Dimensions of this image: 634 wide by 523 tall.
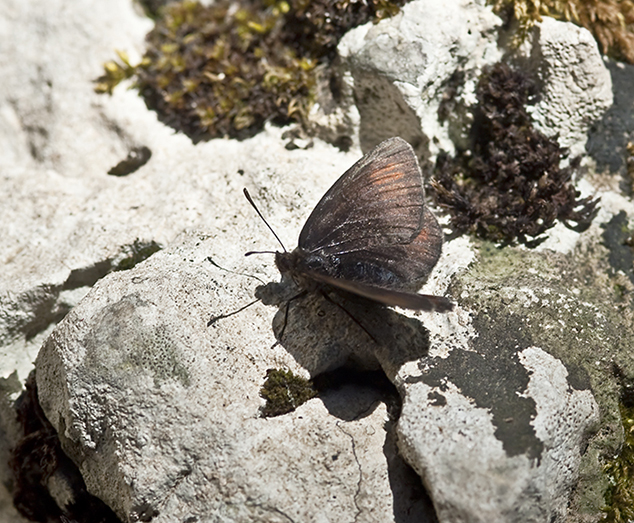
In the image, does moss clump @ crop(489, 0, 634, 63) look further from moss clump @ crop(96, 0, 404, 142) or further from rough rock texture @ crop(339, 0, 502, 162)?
moss clump @ crop(96, 0, 404, 142)

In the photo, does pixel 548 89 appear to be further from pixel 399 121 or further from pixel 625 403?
pixel 625 403

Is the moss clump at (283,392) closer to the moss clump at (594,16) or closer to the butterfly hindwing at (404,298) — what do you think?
the butterfly hindwing at (404,298)

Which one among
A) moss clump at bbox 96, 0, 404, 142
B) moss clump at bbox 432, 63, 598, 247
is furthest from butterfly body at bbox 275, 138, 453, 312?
moss clump at bbox 96, 0, 404, 142

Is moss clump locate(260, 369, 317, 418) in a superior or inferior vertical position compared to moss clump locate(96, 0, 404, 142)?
inferior

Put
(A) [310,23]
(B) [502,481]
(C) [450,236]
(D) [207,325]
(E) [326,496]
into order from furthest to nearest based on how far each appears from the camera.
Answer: (A) [310,23] → (C) [450,236] → (D) [207,325] → (E) [326,496] → (B) [502,481]

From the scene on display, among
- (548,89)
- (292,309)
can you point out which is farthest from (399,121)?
(292,309)

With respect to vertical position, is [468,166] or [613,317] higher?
[468,166]

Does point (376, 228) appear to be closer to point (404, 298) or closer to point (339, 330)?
point (339, 330)
